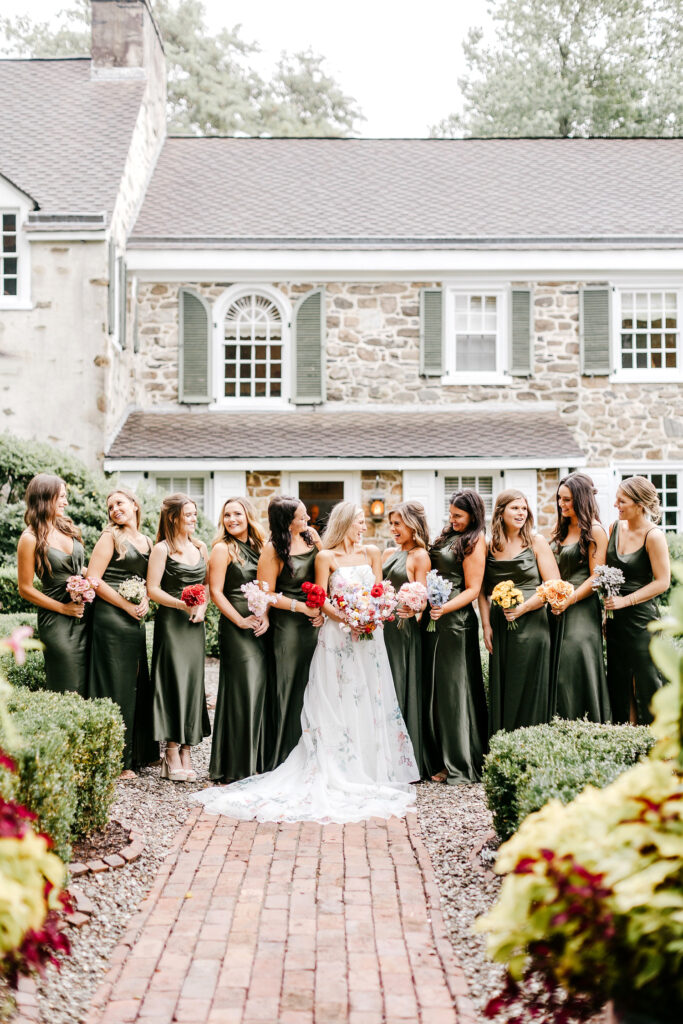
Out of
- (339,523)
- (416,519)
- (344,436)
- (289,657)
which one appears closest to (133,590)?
(289,657)

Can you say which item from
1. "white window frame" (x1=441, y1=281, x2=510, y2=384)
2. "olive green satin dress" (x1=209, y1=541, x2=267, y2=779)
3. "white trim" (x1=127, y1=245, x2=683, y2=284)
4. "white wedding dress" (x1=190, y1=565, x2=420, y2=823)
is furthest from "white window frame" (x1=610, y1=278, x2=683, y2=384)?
"olive green satin dress" (x1=209, y1=541, x2=267, y2=779)

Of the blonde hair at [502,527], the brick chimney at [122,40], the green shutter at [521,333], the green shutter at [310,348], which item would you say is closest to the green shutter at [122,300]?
the green shutter at [310,348]

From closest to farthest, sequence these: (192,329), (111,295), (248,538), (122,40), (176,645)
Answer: (176,645)
(248,538)
(111,295)
(192,329)
(122,40)

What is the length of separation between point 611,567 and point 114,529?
129 inches

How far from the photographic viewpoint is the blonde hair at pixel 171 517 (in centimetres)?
673

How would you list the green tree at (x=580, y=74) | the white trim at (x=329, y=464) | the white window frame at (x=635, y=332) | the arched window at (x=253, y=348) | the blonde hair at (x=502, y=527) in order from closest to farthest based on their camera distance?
the blonde hair at (x=502, y=527)
the white trim at (x=329, y=464)
the white window frame at (x=635, y=332)
the arched window at (x=253, y=348)
the green tree at (x=580, y=74)

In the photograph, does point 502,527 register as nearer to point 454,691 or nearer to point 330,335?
point 454,691

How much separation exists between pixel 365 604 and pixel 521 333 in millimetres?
11465

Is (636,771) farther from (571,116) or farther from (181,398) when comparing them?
(571,116)

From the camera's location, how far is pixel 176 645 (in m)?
6.69

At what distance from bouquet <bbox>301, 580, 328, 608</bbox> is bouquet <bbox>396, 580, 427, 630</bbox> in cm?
50

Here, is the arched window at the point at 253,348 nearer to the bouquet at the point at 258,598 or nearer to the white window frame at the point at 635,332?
the white window frame at the point at 635,332

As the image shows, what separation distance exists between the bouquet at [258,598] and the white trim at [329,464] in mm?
9240

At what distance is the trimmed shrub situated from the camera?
4.25 m
